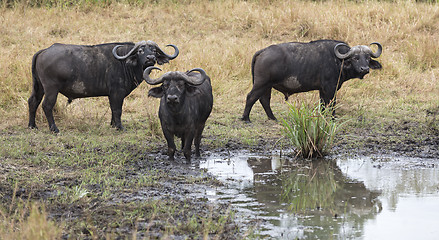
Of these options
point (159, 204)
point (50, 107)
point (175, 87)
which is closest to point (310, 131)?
point (175, 87)

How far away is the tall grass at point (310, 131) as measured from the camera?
708cm

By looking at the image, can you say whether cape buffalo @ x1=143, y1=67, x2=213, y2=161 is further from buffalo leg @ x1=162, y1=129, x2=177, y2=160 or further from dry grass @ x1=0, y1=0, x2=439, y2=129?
dry grass @ x1=0, y1=0, x2=439, y2=129

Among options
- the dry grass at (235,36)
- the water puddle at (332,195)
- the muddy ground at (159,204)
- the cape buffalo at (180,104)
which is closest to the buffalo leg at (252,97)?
the dry grass at (235,36)

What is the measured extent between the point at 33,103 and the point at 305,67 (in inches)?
168

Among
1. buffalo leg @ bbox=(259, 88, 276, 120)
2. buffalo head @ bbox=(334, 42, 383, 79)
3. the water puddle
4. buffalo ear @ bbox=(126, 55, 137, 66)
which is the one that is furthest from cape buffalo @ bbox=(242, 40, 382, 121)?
the water puddle

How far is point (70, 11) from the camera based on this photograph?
15516mm

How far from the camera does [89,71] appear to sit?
8625 millimetres

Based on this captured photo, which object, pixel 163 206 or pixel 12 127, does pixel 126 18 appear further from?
pixel 163 206

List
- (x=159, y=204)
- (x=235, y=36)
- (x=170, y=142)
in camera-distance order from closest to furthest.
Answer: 1. (x=159, y=204)
2. (x=170, y=142)
3. (x=235, y=36)

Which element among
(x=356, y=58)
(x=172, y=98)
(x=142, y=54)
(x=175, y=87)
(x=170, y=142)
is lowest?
(x=170, y=142)

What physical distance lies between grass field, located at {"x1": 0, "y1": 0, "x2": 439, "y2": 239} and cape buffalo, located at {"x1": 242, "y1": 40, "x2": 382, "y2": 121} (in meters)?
0.50

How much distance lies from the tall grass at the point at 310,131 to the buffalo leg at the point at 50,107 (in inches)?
133

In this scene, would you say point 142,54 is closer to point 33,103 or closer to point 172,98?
point 33,103

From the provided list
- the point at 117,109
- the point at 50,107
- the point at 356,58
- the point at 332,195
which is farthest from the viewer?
the point at 356,58
